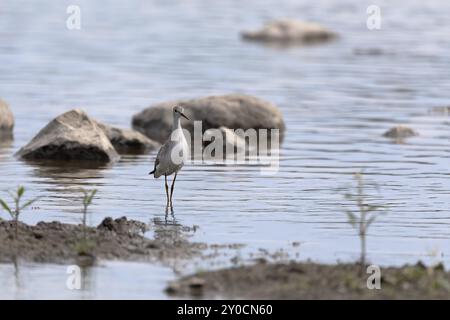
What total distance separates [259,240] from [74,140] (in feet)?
22.8

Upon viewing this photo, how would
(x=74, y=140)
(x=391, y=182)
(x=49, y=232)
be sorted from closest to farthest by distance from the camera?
(x=49, y=232)
(x=391, y=182)
(x=74, y=140)

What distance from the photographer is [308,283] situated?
10.6 metres

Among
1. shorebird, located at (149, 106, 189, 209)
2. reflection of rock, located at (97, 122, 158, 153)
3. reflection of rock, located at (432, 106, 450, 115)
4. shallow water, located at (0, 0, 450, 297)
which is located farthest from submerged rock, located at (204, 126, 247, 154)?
reflection of rock, located at (432, 106, 450, 115)

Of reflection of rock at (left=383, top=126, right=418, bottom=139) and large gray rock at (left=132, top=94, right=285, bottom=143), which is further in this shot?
large gray rock at (left=132, top=94, right=285, bottom=143)

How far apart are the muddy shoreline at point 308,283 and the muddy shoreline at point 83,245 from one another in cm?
113

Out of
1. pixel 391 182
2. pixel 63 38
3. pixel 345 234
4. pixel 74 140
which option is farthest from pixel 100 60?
pixel 345 234

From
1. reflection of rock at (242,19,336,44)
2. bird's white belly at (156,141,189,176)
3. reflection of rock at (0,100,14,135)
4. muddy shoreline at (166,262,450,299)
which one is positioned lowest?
muddy shoreline at (166,262,450,299)

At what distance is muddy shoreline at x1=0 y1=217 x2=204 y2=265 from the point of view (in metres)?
11.6

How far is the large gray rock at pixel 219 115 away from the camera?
22.9 meters

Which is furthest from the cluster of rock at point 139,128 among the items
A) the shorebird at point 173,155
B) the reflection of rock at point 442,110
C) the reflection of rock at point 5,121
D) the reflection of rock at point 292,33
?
the reflection of rock at point 292,33

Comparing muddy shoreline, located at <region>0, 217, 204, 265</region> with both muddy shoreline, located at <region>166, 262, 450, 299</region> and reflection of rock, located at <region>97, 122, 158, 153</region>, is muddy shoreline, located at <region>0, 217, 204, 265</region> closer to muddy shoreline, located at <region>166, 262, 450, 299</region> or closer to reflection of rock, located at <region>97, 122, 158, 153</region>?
muddy shoreline, located at <region>166, 262, 450, 299</region>

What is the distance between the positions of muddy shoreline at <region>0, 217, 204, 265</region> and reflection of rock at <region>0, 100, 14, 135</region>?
10082 mm

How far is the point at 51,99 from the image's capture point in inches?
1056

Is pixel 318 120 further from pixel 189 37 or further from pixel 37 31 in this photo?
pixel 37 31
